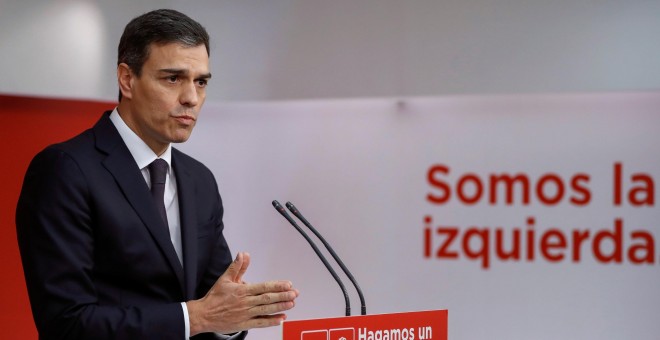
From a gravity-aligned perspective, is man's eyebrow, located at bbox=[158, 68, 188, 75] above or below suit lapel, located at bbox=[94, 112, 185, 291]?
above

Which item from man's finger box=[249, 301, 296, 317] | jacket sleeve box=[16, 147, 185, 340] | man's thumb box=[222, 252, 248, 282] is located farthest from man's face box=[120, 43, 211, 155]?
man's finger box=[249, 301, 296, 317]

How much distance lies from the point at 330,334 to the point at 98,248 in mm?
568

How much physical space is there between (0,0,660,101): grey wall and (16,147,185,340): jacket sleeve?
11.2ft

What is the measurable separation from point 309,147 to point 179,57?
3786 millimetres

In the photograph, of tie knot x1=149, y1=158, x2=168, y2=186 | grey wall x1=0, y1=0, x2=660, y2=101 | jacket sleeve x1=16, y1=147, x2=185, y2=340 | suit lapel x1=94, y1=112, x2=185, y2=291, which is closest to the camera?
jacket sleeve x1=16, y1=147, x2=185, y2=340

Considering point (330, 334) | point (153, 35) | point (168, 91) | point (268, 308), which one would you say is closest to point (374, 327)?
point (330, 334)

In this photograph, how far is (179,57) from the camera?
84.9 inches

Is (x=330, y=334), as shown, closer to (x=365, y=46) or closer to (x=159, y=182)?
(x=159, y=182)

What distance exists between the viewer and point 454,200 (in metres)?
5.61

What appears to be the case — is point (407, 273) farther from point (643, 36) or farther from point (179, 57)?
point (179, 57)

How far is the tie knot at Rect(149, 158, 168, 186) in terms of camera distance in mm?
2221

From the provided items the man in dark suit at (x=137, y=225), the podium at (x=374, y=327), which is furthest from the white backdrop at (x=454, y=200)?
the man in dark suit at (x=137, y=225)

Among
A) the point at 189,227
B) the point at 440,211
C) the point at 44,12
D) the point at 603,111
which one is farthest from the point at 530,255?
the point at 189,227

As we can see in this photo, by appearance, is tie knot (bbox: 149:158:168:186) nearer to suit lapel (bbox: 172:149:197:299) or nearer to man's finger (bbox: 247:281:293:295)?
suit lapel (bbox: 172:149:197:299)
